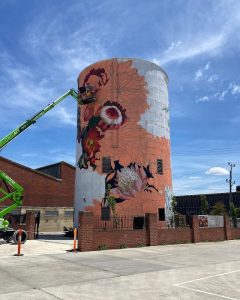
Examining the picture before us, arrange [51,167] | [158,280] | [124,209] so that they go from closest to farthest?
[158,280], [124,209], [51,167]

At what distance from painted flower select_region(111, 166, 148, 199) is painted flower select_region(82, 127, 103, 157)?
3977 millimetres

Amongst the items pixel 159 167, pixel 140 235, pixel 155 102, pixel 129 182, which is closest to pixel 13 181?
pixel 129 182

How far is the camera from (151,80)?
36906mm

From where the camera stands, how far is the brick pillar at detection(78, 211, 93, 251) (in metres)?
21.6

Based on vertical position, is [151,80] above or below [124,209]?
above

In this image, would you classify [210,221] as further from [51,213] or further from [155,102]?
[51,213]

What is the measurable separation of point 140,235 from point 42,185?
27.9m

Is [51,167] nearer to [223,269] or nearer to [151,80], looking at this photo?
[151,80]

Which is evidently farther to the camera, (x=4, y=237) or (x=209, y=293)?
(x=4, y=237)

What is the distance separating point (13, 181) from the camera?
100.0 feet

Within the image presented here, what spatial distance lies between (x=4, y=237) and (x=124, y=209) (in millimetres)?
11841

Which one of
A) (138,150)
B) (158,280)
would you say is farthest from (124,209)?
(158,280)

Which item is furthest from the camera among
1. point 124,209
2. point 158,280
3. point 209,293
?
point 124,209

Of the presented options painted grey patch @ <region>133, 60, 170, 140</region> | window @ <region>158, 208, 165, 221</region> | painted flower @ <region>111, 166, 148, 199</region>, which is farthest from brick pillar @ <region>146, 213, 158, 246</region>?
painted grey patch @ <region>133, 60, 170, 140</region>
